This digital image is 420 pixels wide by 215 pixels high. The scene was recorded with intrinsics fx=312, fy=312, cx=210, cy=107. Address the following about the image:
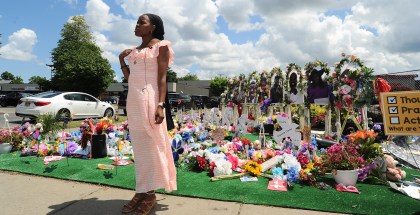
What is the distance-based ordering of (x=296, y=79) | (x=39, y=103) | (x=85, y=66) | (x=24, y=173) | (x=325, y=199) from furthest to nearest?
(x=85, y=66)
(x=39, y=103)
(x=296, y=79)
(x=24, y=173)
(x=325, y=199)

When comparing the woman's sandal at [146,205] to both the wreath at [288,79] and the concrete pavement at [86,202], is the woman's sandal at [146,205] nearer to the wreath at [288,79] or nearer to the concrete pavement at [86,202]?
the concrete pavement at [86,202]

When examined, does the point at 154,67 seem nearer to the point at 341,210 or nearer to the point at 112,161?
the point at 341,210

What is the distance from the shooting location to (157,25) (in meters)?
3.11

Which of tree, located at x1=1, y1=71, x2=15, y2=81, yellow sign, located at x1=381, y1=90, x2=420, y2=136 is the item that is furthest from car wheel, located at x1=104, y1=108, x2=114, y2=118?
tree, located at x1=1, y1=71, x2=15, y2=81

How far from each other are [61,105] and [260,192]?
1091cm

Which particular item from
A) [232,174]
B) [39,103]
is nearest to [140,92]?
[232,174]

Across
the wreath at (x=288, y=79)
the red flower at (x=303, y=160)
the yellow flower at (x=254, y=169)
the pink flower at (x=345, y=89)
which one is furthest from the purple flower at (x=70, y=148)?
the wreath at (x=288, y=79)

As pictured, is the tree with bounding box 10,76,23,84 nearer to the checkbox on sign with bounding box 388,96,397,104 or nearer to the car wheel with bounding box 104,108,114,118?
the car wheel with bounding box 104,108,114,118

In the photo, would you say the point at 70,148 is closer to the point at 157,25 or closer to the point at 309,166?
the point at 157,25

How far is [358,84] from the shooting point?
648cm

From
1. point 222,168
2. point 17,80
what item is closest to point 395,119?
point 222,168

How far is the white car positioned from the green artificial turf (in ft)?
21.8

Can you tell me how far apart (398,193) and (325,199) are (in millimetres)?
900

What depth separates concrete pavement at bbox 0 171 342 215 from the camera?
310 centimetres
